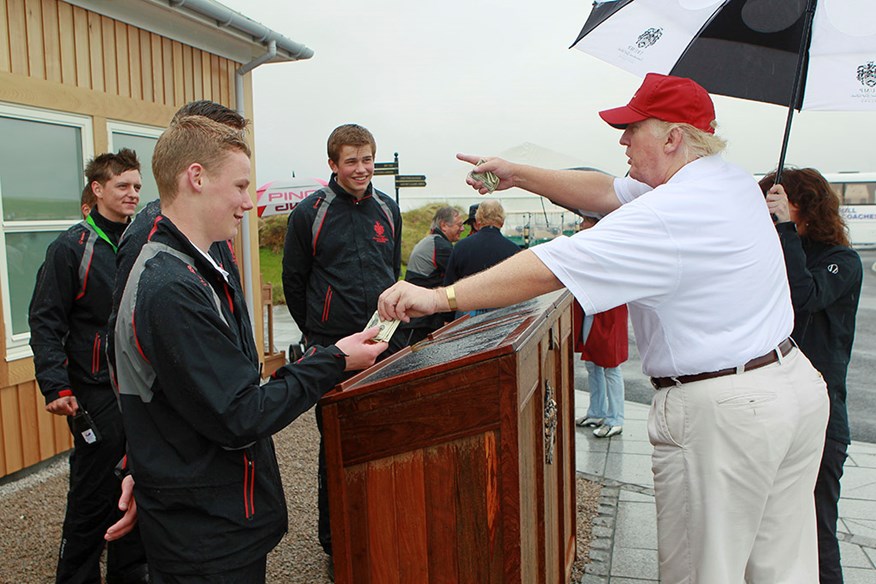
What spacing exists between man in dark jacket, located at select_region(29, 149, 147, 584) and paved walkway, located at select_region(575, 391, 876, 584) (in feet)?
8.08

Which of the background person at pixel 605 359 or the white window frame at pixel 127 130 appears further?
the background person at pixel 605 359

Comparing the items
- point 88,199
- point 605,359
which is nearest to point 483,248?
point 605,359

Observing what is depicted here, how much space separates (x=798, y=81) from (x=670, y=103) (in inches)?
51.9

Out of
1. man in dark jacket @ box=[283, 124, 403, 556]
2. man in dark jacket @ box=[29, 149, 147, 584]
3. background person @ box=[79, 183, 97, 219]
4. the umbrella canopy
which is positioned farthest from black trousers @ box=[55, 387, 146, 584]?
the umbrella canopy

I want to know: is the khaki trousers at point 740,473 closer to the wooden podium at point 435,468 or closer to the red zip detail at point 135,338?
the wooden podium at point 435,468

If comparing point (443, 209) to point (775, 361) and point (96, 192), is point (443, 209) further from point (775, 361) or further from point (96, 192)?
point (775, 361)

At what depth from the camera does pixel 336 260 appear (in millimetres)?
3838

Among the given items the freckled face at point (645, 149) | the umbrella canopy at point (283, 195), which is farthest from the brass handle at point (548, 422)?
the umbrella canopy at point (283, 195)

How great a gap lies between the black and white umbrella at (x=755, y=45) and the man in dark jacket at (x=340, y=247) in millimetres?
1425

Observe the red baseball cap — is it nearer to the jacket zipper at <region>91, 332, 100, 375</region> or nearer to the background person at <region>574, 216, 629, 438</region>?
the jacket zipper at <region>91, 332, 100, 375</region>

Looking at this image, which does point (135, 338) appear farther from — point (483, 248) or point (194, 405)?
point (483, 248)

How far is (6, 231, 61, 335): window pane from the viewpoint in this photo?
16.5 feet

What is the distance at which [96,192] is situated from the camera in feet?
11.1

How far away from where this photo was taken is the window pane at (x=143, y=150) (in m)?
5.95
